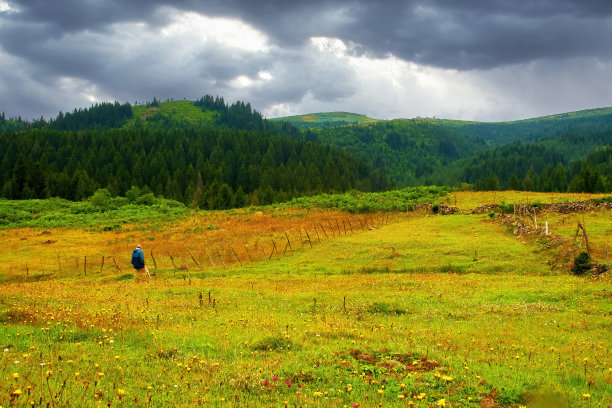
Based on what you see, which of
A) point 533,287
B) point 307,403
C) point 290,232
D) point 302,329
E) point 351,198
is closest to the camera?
point 307,403

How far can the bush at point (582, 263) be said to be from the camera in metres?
24.2

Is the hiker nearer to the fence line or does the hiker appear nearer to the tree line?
the fence line

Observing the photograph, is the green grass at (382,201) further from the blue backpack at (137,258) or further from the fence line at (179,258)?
the blue backpack at (137,258)

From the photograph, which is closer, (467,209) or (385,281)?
(385,281)

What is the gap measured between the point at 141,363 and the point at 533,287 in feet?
62.6

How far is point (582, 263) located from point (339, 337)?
64.8 feet

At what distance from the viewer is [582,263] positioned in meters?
24.3

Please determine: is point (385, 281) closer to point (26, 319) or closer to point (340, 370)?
point (340, 370)

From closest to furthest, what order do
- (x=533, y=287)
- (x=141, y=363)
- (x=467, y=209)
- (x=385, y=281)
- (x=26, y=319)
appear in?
1. (x=141, y=363)
2. (x=26, y=319)
3. (x=533, y=287)
4. (x=385, y=281)
5. (x=467, y=209)

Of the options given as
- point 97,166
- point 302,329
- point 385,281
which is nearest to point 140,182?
point 97,166

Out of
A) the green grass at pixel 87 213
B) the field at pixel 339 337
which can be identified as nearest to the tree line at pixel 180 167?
the green grass at pixel 87 213

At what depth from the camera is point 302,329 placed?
12.9 m

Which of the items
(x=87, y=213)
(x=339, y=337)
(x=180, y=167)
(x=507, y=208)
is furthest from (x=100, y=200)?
(x=339, y=337)

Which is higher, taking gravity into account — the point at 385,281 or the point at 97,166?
the point at 97,166
